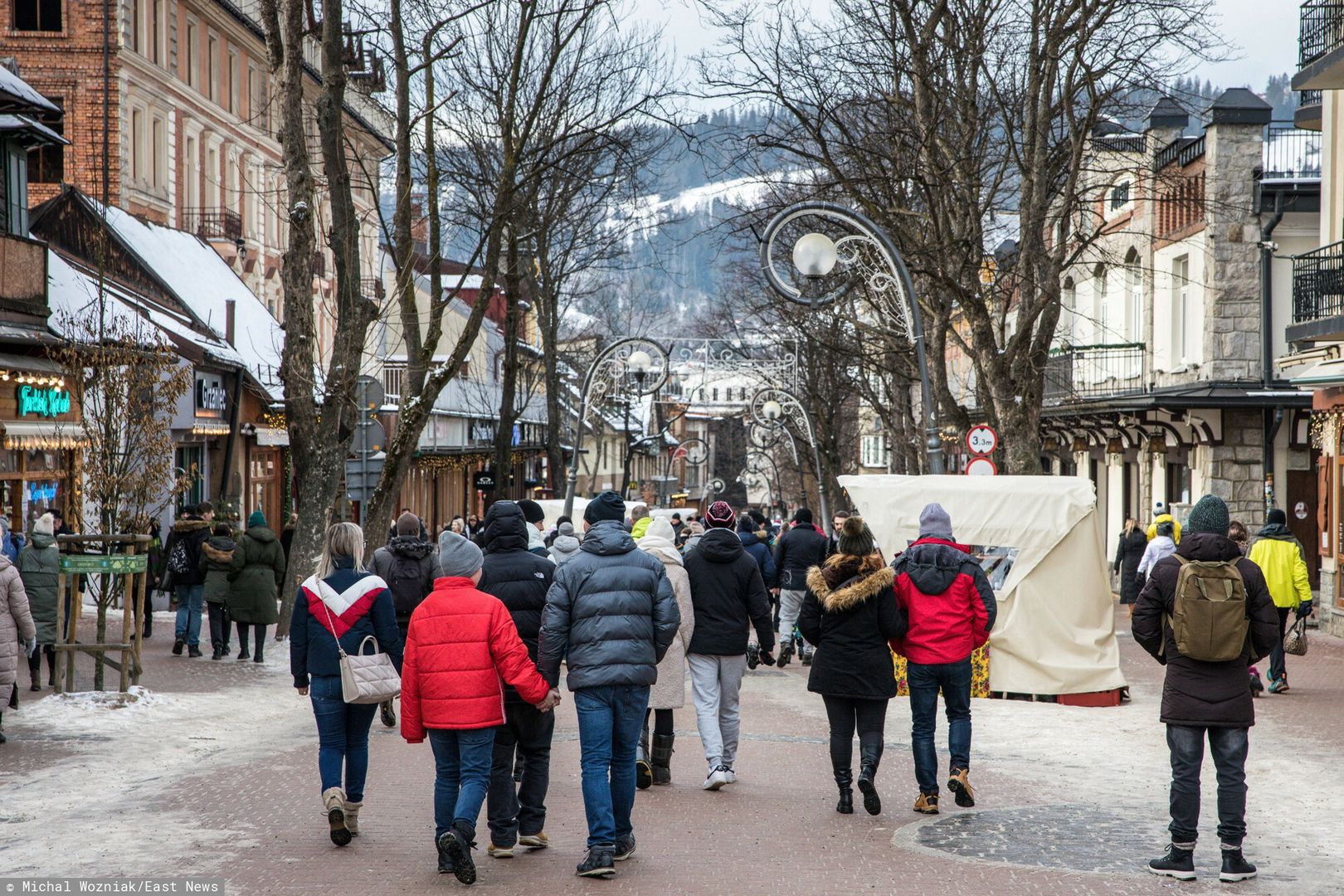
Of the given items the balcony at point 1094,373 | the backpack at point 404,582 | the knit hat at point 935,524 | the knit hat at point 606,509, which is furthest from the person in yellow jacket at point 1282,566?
the balcony at point 1094,373

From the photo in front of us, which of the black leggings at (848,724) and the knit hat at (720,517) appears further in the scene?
the knit hat at (720,517)

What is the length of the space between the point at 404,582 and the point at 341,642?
3.79m

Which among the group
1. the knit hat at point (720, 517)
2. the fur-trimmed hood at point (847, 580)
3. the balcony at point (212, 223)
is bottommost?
the fur-trimmed hood at point (847, 580)

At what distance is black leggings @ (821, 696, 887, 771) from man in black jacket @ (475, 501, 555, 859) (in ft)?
5.98

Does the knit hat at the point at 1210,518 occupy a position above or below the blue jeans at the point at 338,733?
above

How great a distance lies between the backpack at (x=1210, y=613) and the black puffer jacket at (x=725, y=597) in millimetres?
3008

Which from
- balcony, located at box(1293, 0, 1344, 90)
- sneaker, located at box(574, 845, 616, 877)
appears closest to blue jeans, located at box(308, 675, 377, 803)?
sneaker, located at box(574, 845, 616, 877)

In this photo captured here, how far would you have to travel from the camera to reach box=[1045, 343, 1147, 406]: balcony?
3556 cm

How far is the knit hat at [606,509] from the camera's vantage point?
343 inches

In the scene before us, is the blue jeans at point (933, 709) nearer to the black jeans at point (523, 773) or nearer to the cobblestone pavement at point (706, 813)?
the cobblestone pavement at point (706, 813)

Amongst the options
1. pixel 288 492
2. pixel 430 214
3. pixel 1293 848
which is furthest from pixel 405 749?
pixel 288 492

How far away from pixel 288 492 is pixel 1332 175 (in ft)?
80.1

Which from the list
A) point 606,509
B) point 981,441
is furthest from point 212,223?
point 606,509

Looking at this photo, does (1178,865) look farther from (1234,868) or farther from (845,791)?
(845,791)
